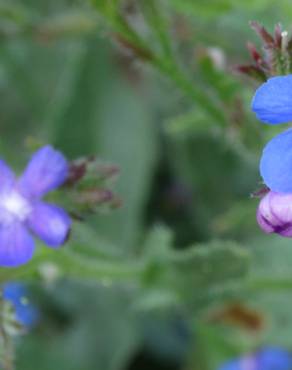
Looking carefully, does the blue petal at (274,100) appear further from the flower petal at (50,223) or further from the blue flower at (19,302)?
the blue flower at (19,302)

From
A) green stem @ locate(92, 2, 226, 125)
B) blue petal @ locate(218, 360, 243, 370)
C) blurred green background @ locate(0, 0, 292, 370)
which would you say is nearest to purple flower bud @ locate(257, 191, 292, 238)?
green stem @ locate(92, 2, 226, 125)

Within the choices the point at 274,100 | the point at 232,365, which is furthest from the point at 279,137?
the point at 232,365

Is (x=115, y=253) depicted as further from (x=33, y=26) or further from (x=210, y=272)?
(x=33, y=26)

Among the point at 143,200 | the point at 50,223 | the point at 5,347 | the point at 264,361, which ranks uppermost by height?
the point at 50,223

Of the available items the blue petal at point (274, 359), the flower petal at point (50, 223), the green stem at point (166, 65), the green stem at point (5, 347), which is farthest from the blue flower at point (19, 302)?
the blue petal at point (274, 359)

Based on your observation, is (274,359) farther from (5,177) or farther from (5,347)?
(5,177)

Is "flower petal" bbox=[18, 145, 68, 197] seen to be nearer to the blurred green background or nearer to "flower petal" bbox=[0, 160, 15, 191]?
"flower petal" bbox=[0, 160, 15, 191]
